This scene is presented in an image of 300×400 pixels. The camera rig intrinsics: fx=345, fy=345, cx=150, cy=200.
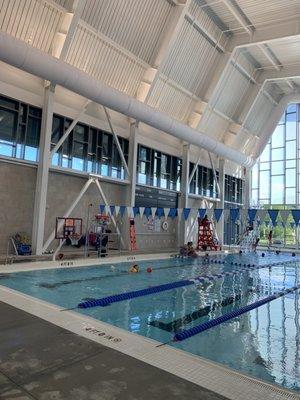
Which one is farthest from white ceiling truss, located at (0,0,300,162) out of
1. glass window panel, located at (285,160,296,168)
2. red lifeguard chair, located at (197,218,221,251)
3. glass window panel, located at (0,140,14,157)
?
glass window panel, located at (285,160,296,168)

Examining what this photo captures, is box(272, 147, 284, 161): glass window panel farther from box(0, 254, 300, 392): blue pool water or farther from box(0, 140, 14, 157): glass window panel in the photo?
box(0, 140, 14, 157): glass window panel

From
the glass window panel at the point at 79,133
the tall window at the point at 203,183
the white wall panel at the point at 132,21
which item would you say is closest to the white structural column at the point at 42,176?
the glass window panel at the point at 79,133

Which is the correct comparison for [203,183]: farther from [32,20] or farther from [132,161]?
[32,20]

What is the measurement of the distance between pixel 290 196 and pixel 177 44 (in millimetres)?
16202

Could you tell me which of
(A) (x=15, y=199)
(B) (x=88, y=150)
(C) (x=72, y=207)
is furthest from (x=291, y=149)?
(A) (x=15, y=199)

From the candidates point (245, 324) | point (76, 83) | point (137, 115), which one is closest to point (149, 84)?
point (137, 115)

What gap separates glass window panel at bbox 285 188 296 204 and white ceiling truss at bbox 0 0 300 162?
822 centimetres

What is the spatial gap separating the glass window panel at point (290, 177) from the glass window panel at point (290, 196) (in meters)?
0.41

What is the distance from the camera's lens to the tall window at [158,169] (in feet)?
60.9

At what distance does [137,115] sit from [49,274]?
765cm

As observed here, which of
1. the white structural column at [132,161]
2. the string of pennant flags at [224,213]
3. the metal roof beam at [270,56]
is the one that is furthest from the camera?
the metal roof beam at [270,56]

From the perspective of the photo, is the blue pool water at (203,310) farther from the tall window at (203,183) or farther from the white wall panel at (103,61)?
the tall window at (203,183)

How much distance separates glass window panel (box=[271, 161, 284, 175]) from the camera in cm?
2788

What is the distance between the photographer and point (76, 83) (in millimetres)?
11727
